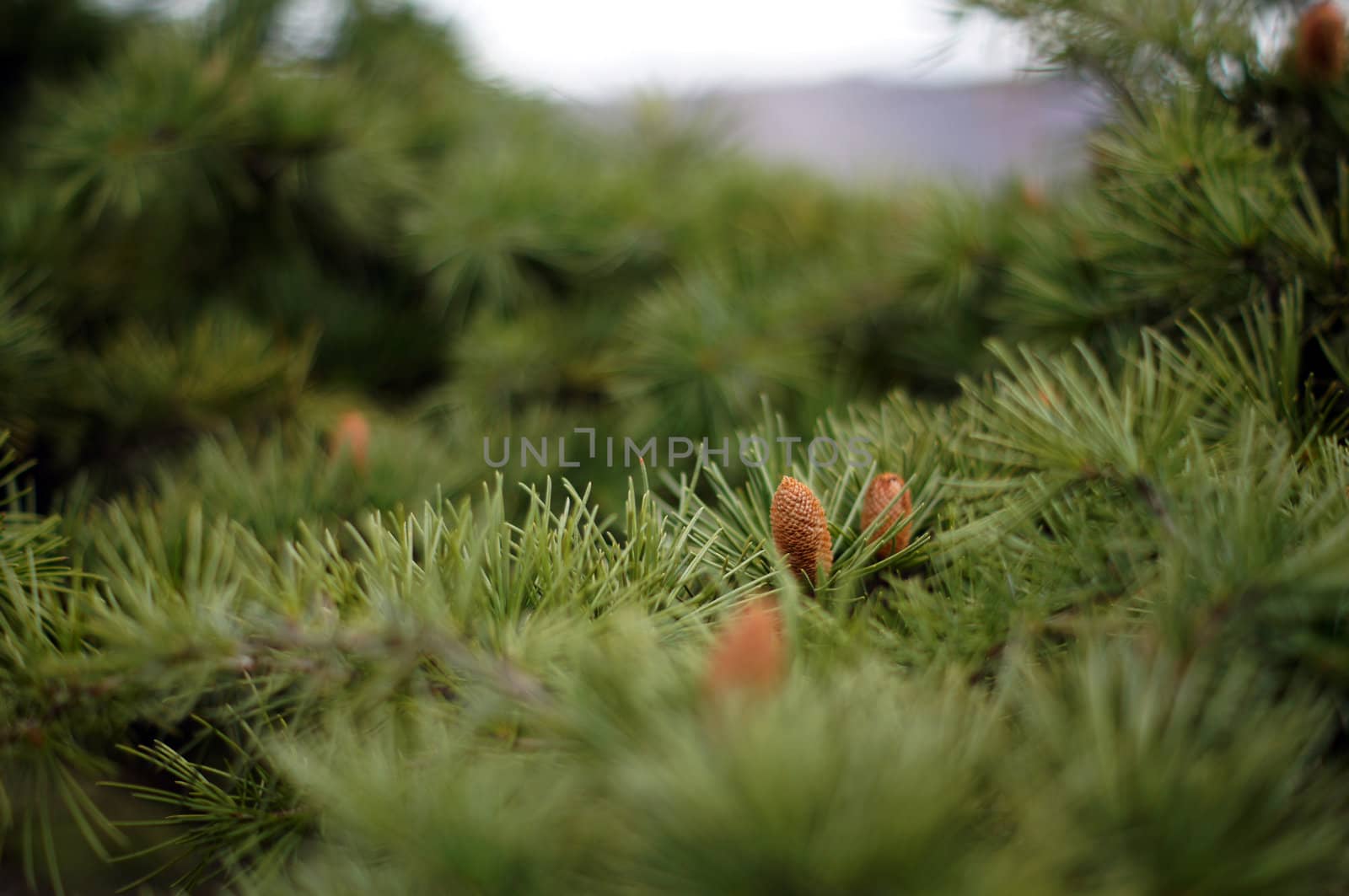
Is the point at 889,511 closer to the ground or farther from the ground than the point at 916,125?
closer to the ground

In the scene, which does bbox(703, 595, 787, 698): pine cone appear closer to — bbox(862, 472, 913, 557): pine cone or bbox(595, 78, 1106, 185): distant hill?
bbox(862, 472, 913, 557): pine cone

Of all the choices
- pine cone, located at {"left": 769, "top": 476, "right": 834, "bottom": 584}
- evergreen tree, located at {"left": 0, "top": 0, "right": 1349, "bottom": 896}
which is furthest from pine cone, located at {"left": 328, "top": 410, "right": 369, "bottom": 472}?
pine cone, located at {"left": 769, "top": 476, "right": 834, "bottom": 584}

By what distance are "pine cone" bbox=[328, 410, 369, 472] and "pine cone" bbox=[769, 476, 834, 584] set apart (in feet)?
0.52

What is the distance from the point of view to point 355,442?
294mm

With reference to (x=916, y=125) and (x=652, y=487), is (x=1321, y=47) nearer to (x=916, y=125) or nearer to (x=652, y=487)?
(x=652, y=487)

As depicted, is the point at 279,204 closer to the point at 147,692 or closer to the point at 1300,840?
the point at 147,692

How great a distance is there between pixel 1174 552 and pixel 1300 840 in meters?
0.05

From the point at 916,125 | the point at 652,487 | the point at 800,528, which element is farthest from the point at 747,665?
the point at 916,125

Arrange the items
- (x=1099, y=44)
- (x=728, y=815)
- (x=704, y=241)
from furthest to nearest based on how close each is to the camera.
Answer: (x=704, y=241)
(x=1099, y=44)
(x=728, y=815)

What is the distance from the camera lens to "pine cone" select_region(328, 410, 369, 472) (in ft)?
0.94

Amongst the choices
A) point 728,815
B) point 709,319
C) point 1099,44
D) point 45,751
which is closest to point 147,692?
point 45,751

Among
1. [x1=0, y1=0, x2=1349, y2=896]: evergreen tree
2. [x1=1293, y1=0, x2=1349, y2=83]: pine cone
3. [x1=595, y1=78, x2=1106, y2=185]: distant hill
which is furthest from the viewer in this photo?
[x1=595, y1=78, x2=1106, y2=185]: distant hill

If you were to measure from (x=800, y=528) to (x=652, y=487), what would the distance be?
0.13 meters

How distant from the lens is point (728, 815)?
0.35 feet
